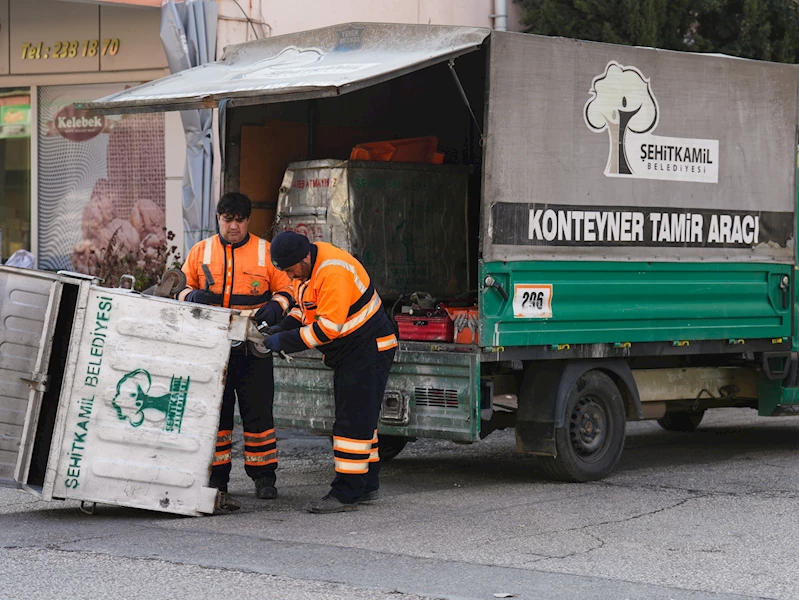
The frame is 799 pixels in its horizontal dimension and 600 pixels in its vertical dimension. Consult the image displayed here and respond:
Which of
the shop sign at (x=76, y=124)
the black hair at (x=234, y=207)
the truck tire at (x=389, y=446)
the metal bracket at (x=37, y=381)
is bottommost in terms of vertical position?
the truck tire at (x=389, y=446)

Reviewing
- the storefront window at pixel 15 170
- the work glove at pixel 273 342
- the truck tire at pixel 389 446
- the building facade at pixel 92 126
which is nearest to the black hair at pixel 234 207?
the work glove at pixel 273 342

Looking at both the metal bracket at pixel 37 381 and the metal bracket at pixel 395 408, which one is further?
the metal bracket at pixel 395 408

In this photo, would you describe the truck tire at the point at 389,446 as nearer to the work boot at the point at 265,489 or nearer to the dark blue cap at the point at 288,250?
the work boot at the point at 265,489

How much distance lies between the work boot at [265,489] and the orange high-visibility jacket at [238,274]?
1.03 metres

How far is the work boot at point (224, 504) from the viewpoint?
24.0 feet

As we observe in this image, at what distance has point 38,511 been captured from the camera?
7465mm

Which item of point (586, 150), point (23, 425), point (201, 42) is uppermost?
point (201, 42)

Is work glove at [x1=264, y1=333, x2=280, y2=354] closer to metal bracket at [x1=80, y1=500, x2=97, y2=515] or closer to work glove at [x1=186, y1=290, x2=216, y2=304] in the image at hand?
work glove at [x1=186, y1=290, x2=216, y2=304]

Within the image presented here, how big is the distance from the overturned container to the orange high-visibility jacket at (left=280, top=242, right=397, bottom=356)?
0.40 metres

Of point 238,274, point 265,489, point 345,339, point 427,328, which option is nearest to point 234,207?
point 238,274

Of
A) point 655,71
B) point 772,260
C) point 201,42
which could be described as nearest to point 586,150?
point 655,71

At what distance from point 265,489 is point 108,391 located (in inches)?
51.7

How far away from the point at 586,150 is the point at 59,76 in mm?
7412

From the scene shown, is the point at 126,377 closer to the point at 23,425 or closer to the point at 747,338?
the point at 23,425
